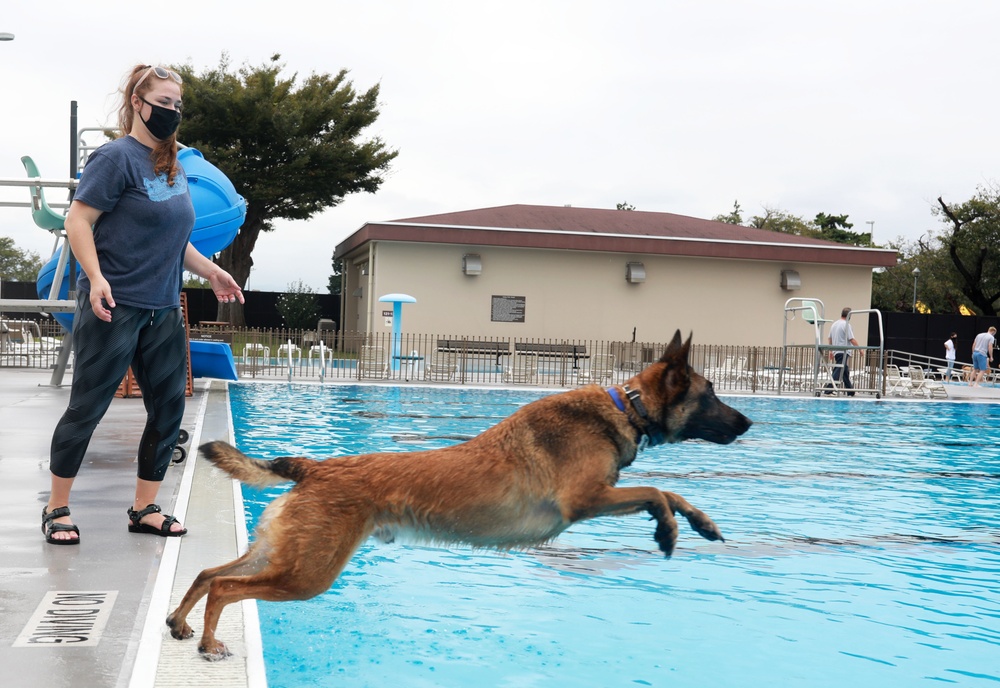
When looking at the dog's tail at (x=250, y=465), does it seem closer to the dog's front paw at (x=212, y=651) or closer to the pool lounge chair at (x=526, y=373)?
the dog's front paw at (x=212, y=651)

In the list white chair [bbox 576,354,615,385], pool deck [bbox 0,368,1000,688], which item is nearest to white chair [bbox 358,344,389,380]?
white chair [bbox 576,354,615,385]

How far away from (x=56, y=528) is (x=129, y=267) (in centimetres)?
141

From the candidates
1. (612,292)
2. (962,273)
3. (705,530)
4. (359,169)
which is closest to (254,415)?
(705,530)

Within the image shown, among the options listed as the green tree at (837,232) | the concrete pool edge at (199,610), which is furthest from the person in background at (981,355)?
the green tree at (837,232)

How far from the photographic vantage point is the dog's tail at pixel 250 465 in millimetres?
3689

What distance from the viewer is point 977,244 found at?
4712 cm

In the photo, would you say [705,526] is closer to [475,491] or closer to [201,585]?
[475,491]

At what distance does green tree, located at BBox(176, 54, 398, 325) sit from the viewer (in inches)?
A: 1559

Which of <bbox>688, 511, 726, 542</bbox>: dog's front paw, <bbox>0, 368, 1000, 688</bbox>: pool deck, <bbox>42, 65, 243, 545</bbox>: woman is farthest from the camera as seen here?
<bbox>42, 65, 243, 545</bbox>: woman

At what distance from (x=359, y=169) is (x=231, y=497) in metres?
37.7

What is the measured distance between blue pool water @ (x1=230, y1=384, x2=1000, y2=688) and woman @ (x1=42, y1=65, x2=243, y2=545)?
1298mm

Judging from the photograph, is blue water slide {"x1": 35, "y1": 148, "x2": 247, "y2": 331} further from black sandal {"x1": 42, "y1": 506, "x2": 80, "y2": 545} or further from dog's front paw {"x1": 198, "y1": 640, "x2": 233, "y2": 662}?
dog's front paw {"x1": 198, "y1": 640, "x2": 233, "y2": 662}

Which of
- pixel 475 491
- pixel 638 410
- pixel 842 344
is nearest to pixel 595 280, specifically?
pixel 842 344

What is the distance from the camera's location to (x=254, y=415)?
14594 mm
